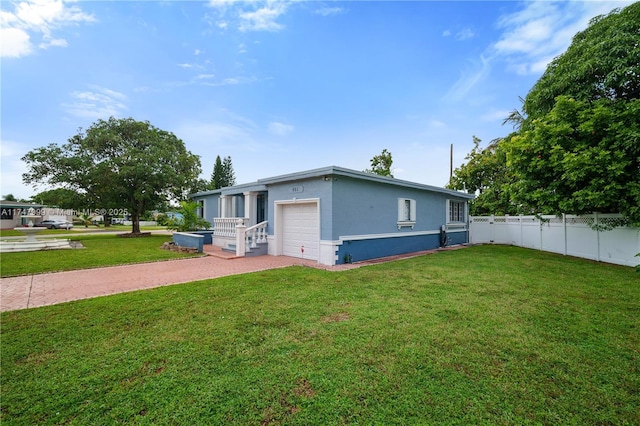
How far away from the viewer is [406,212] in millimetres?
12008

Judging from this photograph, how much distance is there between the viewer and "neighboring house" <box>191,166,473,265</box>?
30.0 ft

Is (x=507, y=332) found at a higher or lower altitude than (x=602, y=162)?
lower

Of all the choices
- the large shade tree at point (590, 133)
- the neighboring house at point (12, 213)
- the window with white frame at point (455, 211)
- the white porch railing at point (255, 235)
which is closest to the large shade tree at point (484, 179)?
the window with white frame at point (455, 211)

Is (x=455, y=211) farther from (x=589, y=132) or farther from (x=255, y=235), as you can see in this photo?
(x=255, y=235)

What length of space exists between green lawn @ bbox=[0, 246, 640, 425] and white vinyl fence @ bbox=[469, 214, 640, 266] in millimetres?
5460

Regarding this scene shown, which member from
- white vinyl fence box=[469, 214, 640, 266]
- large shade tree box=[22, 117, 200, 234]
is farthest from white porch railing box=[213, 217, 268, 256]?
white vinyl fence box=[469, 214, 640, 266]

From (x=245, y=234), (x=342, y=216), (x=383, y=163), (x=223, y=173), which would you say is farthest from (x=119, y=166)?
(x=223, y=173)

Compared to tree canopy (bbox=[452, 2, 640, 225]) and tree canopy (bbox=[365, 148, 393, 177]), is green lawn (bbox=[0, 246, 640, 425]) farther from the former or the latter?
tree canopy (bbox=[365, 148, 393, 177])

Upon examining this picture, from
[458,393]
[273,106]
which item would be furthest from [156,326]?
[273,106]

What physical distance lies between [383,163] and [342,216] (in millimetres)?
18382

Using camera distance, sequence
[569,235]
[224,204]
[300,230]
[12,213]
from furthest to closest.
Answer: [12,213] < [224,204] < [569,235] < [300,230]

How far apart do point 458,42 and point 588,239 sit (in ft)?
30.4

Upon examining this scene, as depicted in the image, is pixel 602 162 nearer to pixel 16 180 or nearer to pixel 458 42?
pixel 458 42

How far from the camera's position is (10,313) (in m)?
4.55
